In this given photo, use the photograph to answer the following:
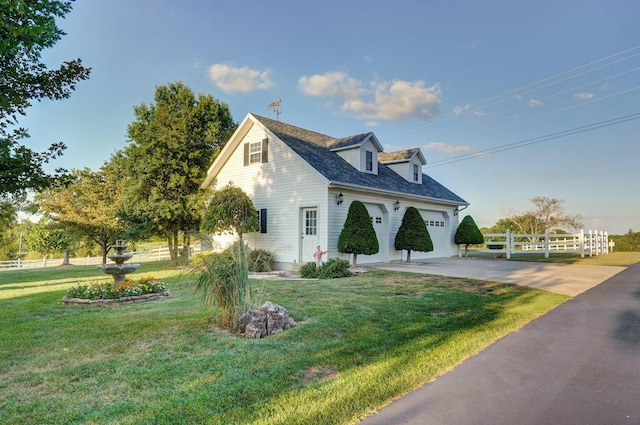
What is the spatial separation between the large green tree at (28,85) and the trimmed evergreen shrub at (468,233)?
1834cm

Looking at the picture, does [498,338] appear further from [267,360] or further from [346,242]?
[346,242]

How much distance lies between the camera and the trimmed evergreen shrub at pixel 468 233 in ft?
64.4

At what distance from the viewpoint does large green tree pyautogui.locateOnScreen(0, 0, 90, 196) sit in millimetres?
6383

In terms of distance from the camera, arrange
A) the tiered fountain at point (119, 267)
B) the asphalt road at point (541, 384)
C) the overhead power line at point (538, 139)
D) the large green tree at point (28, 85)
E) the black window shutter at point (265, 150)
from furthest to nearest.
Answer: the overhead power line at point (538, 139), the black window shutter at point (265, 150), the tiered fountain at point (119, 267), the large green tree at point (28, 85), the asphalt road at point (541, 384)

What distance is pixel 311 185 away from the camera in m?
13.6

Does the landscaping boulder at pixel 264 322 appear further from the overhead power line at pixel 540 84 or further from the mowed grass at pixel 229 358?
the overhead power line at pixel 540 84

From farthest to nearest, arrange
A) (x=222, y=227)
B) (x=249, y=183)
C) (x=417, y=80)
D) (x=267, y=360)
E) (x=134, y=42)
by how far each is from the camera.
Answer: (x=417, y=80) → (x=249, y=183) → (x=222, y=227) → (x=134, y=42) → (x=267, y=360)

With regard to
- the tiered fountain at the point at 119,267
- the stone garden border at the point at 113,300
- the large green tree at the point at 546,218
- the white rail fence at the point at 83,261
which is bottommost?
the white rail fence at the point at 83,261

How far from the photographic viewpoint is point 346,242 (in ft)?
41.5

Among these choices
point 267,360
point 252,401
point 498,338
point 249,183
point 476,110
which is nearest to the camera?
point 252,401

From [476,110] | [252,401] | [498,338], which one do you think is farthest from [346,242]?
[476,110]

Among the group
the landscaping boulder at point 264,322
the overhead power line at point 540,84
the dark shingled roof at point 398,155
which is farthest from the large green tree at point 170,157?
the overhead power line at point 540,84

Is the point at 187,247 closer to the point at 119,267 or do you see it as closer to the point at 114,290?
the point at 119,267

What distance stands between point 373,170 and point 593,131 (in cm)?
1237
